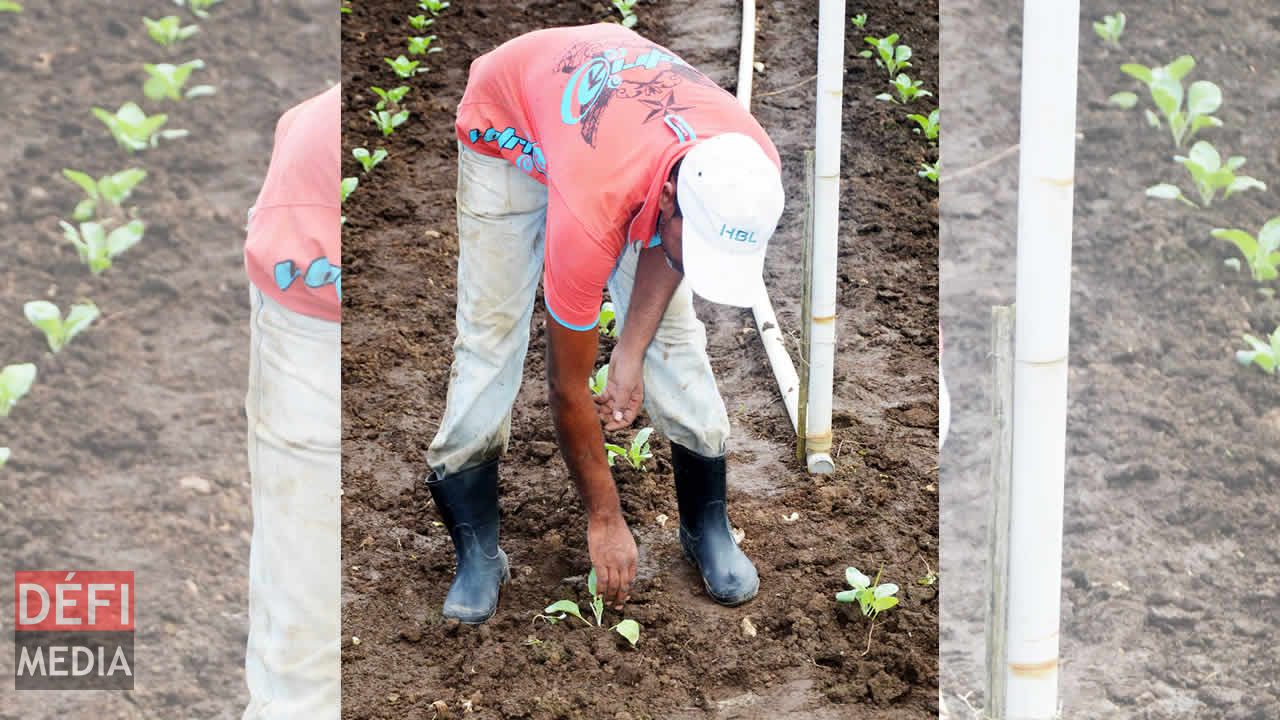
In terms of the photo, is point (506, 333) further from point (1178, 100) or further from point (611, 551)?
point (1178, 100)

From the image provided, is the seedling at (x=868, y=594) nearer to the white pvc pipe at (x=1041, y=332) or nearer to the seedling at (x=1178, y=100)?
the white pvc pipe at (x=1041, y=332)

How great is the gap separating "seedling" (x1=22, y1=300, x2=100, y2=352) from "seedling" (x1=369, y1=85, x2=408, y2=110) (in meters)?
1.33

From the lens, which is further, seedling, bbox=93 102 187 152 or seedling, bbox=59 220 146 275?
seedling, bbox=93 102 187 152

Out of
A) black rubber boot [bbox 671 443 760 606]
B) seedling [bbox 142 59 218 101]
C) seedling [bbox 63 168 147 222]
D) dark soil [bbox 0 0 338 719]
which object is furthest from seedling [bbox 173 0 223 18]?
black rubber boot [bbox 671 443 760 606]

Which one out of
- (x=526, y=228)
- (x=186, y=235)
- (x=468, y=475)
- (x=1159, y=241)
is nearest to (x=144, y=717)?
(x=468, y=475)

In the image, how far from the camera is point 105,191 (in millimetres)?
3430

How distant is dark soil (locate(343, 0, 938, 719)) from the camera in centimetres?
250

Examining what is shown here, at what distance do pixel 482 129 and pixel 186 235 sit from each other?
1437 millimetres

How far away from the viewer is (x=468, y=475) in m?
2.56

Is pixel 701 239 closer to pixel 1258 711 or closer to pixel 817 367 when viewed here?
pixel 817 367

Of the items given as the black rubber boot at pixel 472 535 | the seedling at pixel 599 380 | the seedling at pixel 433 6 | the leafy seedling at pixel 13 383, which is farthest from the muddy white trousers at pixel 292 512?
the seedling at pixel 433 6

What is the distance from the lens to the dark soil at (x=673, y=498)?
2498mm

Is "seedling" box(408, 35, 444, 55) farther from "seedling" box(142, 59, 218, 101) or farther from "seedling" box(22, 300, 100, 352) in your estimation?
"seedling" box(22, 300, 100, 352)

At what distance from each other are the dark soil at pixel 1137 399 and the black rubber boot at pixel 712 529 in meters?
0.45
